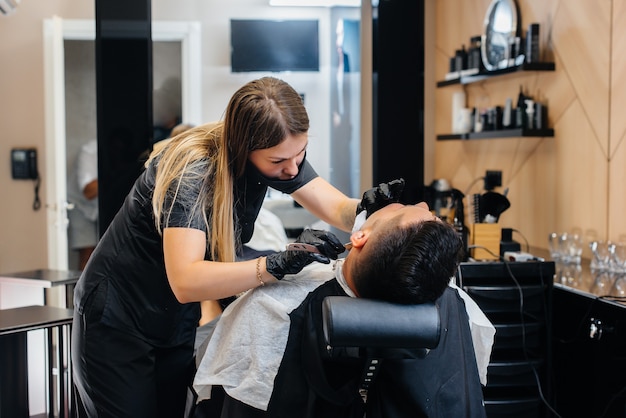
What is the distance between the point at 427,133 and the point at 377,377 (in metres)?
3.66

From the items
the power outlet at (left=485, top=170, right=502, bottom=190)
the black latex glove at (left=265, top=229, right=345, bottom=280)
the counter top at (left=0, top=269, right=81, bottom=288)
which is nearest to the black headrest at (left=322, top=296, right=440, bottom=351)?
the black latex glove at (left=265, top=229, right=345, bottom=280)

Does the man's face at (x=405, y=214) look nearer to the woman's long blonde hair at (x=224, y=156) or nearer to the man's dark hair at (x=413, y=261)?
the man's dark hair at (x=413, y=261)

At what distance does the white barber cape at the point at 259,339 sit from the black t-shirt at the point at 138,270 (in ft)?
0.66

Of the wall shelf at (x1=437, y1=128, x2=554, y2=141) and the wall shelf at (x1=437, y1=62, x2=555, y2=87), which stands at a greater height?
the wall shelf at (x1=437, y1=62, x2=555, y2=87)

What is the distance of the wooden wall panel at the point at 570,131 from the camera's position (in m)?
2.99

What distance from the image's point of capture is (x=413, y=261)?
1.31m

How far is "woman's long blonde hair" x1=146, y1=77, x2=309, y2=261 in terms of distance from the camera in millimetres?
1671

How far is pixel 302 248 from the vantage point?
5.31 ft

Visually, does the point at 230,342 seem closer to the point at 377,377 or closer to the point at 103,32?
the point at 377,377

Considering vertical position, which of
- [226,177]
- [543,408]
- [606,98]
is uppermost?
[606,98]

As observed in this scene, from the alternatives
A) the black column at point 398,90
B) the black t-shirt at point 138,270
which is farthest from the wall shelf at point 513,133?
the black t-shirt at point 138,270

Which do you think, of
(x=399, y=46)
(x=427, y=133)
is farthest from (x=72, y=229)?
(x=399, y=46)

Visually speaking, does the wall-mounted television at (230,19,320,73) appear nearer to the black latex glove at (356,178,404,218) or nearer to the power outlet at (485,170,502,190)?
the power outlet at (485,170,502,190)

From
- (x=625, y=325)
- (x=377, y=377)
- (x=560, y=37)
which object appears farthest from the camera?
(x=560, y=37)
